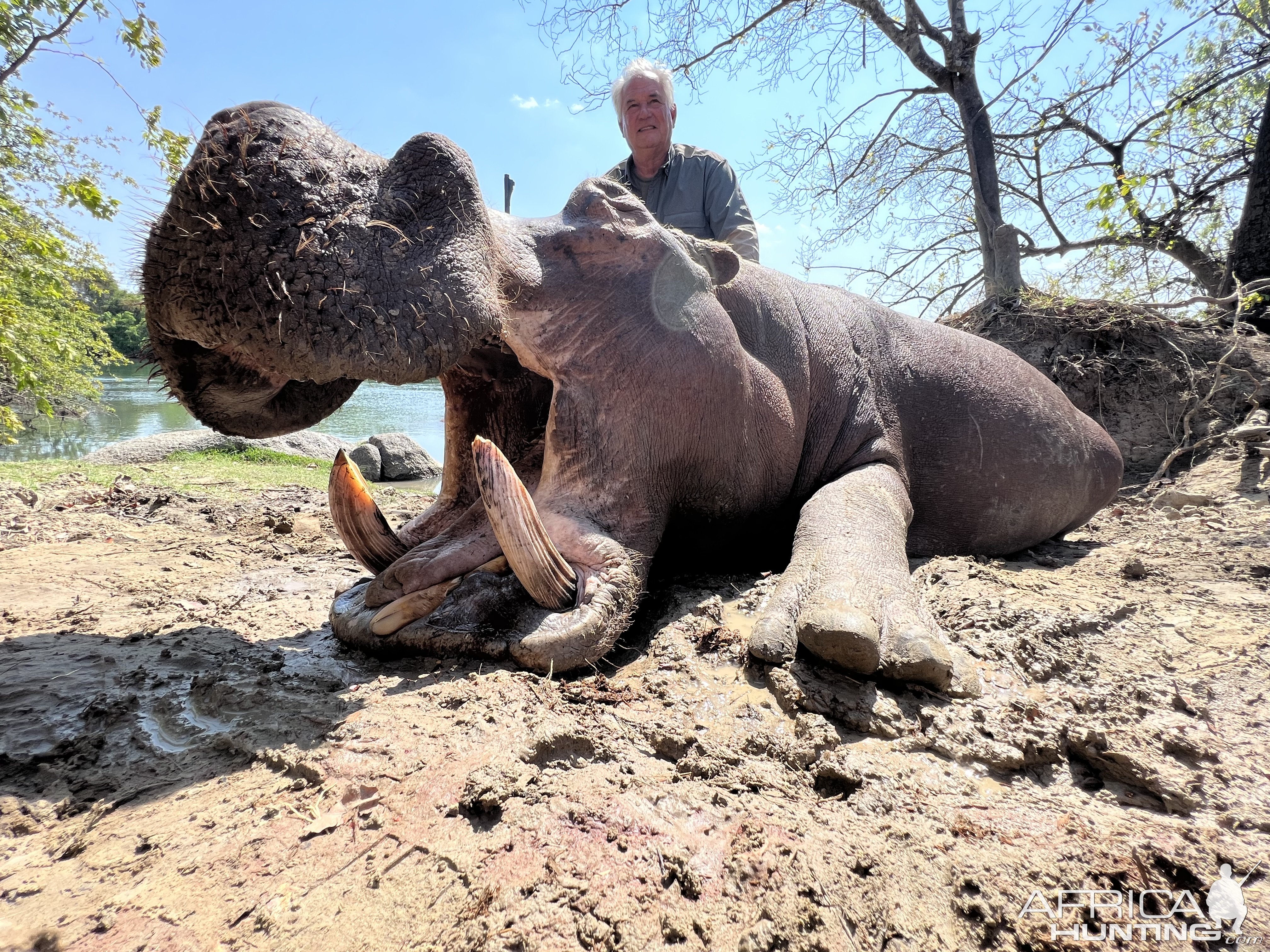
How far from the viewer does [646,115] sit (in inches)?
183

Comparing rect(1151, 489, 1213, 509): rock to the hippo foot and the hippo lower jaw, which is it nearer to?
the hippo foot

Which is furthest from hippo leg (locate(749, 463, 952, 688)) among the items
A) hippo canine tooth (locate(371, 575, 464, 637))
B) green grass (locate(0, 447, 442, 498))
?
green grass (locate(0, 447, 442, 498))

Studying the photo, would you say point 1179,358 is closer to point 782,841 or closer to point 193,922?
point 782,841

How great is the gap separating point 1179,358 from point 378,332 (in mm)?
6694

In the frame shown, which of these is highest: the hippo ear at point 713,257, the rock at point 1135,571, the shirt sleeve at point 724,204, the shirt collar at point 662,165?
the shirt collar at point 662,165

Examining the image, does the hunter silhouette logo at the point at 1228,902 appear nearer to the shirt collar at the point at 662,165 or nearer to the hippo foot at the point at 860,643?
the hippo foot at the point at 860,643

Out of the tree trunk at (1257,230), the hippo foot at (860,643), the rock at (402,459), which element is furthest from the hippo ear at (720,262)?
the rock at (402,459)

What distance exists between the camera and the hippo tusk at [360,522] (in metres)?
2.22

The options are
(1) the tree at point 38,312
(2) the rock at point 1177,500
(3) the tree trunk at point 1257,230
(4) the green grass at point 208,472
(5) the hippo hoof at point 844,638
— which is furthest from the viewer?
(1) the tree at point 38,312

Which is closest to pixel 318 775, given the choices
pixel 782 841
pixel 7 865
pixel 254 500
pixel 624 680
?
pixel 7 865

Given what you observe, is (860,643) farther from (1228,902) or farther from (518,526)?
(518,526)

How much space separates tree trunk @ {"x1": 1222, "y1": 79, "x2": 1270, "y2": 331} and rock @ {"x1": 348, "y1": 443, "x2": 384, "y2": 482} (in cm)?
1225

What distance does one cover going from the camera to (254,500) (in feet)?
18.2

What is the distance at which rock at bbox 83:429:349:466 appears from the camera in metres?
10.2
